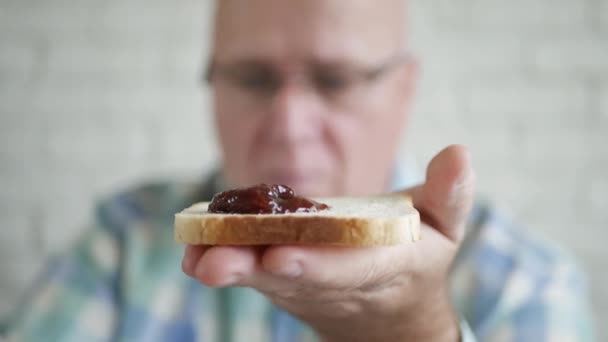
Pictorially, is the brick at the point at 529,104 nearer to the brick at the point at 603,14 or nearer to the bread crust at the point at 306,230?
the brick at the point at 603,14

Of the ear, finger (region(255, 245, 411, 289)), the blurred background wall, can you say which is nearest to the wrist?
finger (region(255, 245, 411, 289))

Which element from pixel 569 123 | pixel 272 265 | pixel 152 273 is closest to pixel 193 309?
pixel 152 273

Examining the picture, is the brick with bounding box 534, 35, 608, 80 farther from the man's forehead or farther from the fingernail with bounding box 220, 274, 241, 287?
the fingernail with bounding box 220, 274, 241, 287

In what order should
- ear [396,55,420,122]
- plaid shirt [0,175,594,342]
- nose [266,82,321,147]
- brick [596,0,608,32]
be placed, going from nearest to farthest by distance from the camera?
1. nose [266,82,321,147]
2. plaid shirt [0,175,594,342]
3. ear [396,55,420,122]
4. brick [596,0,608,32]

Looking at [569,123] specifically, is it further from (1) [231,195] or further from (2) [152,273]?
(1) [231,195]

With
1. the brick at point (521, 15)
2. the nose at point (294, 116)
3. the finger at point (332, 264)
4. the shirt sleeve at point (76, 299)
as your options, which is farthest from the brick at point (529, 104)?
the finger at point (332, 264)

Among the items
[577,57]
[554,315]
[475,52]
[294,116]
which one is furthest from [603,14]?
[294,116]

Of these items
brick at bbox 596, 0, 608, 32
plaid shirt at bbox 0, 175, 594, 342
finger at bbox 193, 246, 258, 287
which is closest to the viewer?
finger at bbox 193, 246, 258, 287
